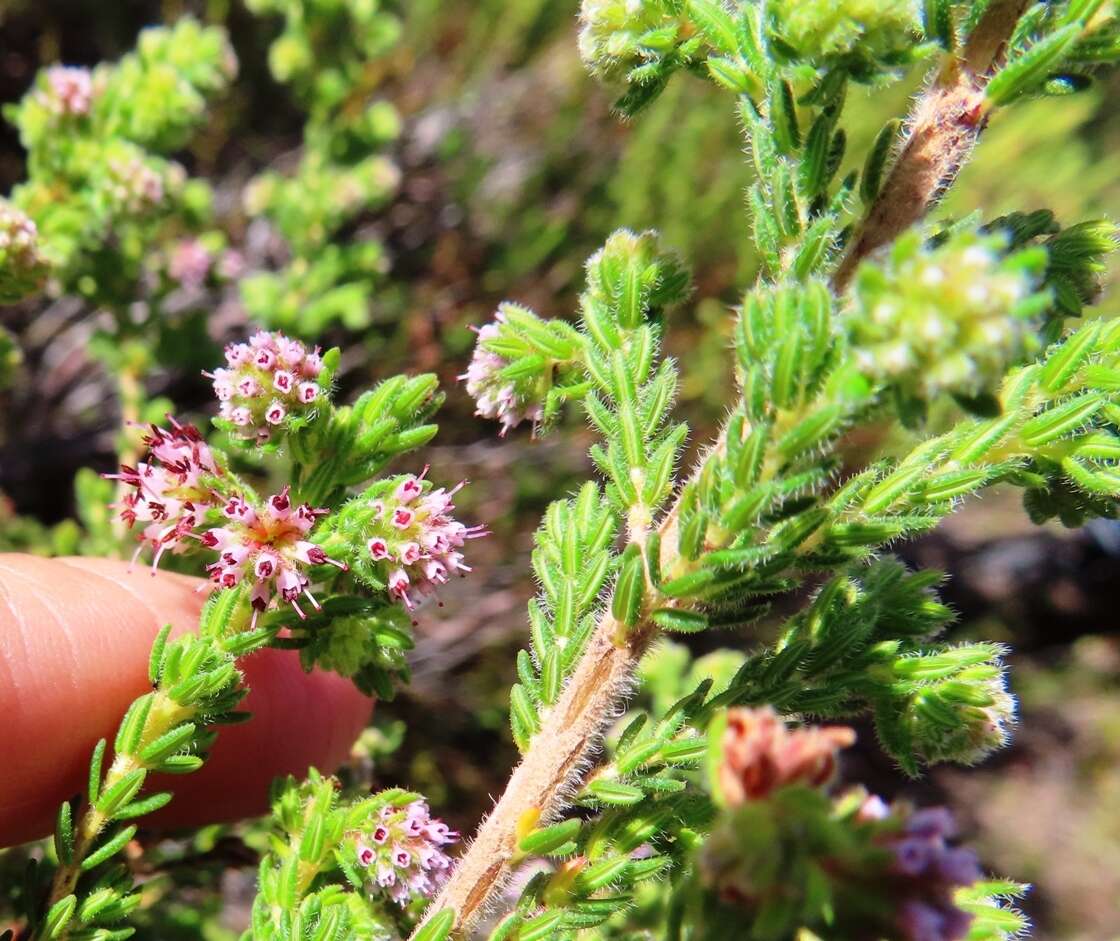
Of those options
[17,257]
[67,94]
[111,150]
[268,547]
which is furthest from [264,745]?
[67,94]

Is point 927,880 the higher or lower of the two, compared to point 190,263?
lower

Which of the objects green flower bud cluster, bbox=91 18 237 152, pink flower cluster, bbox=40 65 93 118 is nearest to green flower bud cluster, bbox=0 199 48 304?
pink flower cluster, bbox=40 65 93 118

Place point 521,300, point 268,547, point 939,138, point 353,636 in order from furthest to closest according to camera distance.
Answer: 1. point 521,300
2. point 353,636
3. point 268,547
4. point 939,138

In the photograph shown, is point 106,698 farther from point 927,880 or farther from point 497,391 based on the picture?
point 927,880

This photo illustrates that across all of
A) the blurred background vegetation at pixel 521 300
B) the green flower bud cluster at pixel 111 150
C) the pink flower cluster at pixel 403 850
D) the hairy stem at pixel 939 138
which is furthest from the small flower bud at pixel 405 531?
the blurred background vegetation at pixel 521 300

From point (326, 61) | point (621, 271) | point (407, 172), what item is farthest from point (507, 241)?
point (621, 271)

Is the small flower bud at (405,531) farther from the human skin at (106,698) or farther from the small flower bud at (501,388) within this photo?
the human skin at (106,698)
